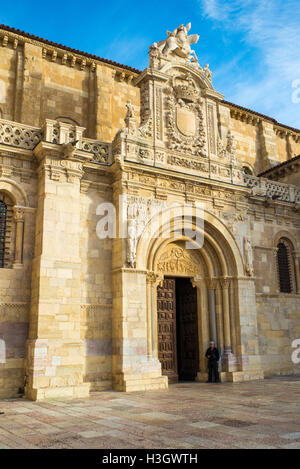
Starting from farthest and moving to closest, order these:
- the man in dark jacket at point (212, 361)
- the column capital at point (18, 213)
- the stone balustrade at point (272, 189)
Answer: the stone balustrade at point (272, 189)
the man in dark jacket at point (212, 361)
the column capital at point (18, 213)

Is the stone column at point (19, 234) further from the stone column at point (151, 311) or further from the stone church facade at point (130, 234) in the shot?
the stone column at point (151, 311)

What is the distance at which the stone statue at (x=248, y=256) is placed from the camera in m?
17.4

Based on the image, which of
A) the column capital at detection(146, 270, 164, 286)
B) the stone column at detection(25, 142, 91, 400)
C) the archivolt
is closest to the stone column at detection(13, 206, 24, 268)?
the stone column at detection(25, 142, 91, 400)

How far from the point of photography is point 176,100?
57.8 ft

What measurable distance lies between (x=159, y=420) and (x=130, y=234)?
716cm

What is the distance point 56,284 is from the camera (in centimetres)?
1310

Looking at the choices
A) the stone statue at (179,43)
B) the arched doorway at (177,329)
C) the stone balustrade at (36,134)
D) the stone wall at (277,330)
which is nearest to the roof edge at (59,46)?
the stone statue at (179,43)

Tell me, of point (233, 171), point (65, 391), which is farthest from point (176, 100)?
point (65, 391)

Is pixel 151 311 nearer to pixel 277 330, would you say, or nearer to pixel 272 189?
pixel 277 330

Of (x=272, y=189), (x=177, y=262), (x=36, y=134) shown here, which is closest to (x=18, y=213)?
(x=36, y=134)

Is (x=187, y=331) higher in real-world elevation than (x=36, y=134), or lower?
lower

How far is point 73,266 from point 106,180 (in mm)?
3691

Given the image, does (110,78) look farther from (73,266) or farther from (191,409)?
(191,409)

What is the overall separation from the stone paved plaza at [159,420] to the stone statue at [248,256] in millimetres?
5407
